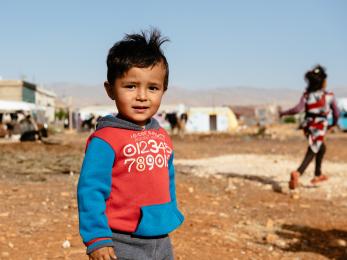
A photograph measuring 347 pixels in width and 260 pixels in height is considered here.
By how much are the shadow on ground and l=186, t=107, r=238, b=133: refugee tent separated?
45.8 metres

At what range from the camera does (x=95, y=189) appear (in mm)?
2439

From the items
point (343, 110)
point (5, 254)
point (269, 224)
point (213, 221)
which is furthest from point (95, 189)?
point (343, 110)

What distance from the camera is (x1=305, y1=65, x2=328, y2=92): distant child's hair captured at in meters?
8.45

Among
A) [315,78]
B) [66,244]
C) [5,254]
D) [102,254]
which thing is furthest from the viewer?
[315,78]

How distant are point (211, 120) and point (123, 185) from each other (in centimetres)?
5131

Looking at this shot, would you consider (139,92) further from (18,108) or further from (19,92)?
(19,92)

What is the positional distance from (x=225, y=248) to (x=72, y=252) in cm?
140

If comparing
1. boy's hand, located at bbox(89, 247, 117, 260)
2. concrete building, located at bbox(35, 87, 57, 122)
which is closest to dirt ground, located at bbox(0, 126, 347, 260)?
boy's hand, located at bbox(89, 247, 117, 260)

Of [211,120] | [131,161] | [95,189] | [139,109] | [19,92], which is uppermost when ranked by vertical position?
[19,92]

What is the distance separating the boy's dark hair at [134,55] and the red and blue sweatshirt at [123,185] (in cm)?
23

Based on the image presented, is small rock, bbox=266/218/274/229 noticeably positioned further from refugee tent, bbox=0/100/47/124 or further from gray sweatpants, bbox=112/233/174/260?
refugee tent, bbox=0/100/47/124

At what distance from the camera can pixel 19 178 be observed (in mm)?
9320

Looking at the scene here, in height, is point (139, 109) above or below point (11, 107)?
below

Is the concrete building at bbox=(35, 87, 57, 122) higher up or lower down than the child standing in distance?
higher up
